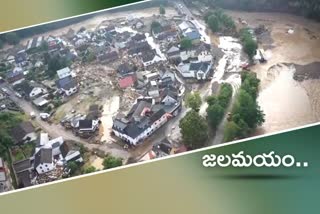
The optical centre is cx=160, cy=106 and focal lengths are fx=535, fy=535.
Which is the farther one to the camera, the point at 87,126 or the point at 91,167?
the point at 87,126

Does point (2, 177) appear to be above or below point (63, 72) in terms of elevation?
below

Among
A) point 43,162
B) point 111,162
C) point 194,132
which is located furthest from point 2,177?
point 194,132

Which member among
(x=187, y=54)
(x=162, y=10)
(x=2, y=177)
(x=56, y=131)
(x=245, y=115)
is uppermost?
(x=162, y=10)

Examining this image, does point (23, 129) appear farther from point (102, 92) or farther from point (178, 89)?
point (178, 89)

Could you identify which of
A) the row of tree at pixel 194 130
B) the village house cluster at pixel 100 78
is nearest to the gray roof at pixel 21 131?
the village house cluster at pixel 100 78

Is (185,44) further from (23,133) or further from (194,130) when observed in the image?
(23,133)

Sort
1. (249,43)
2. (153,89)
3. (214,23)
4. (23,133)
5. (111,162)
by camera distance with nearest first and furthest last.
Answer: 1. (111,162)
2. (23,133)
3. (153,89)
4. (249,43)
5. (214,23)
